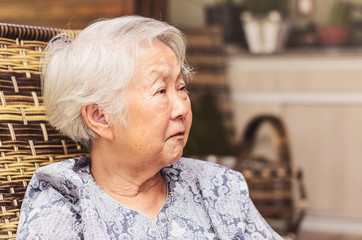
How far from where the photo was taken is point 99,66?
4.89 ft

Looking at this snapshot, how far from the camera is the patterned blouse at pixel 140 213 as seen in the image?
1.43 m

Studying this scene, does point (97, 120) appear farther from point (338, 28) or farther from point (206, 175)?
point (338, 28)

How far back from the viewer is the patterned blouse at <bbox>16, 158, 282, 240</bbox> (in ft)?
4.69

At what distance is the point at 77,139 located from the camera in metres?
1.65

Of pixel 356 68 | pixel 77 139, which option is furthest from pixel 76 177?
pixel 356 68

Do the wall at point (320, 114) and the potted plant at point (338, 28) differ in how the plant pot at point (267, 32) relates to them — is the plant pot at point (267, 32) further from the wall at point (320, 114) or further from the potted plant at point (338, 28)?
the potted plant at point (338, 28)

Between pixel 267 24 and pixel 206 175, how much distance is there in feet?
9.75

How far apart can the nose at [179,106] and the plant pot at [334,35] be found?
3.09 m

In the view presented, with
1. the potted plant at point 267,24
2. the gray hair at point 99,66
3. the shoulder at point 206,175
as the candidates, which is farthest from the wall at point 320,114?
the gray hair at point 99,66

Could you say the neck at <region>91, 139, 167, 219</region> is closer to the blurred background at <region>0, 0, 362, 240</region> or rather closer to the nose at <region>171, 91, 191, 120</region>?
the nose at <region>171, 91, 191, 120</region>

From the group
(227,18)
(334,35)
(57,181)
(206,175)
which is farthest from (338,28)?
(57,181)

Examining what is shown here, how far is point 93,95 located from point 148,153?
0.19 meters

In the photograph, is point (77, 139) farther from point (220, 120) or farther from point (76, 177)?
point (220, 120)

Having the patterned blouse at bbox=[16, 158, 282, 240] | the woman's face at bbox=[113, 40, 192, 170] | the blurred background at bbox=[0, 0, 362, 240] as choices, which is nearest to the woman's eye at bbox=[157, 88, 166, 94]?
the woman's face at bbox=[113, 40, 192, 170]
